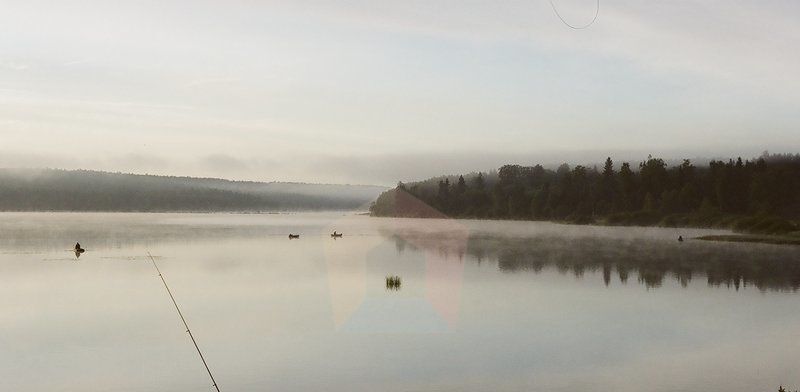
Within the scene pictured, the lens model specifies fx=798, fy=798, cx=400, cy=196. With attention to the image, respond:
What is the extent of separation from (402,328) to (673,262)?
5476 centimetres

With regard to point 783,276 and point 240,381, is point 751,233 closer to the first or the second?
point 783,276

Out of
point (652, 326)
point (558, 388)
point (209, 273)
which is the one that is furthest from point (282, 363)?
point (209, 273)

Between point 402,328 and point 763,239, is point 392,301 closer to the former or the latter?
point 402,328

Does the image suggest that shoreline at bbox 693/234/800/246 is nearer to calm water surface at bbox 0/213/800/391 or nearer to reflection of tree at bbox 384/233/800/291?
reflection of tree at bbox 384/233/800/291

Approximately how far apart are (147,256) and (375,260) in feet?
85.0

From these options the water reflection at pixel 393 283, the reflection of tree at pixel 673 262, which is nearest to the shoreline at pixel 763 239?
the reflection of tree at pixel 673 262

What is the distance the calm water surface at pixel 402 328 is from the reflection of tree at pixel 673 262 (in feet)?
2.04

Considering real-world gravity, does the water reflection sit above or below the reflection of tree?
above

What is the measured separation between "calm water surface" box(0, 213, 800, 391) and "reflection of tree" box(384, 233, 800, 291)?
2.04 feet

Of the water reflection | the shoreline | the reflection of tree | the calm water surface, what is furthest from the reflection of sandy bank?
the shoreline

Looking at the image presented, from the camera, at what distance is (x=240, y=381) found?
27.9 metres

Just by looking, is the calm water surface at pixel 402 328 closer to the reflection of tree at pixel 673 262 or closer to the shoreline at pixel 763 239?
the reflection of tree at pixel 673 262

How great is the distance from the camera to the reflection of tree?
218 feet

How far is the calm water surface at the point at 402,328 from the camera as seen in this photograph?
28.6 m
